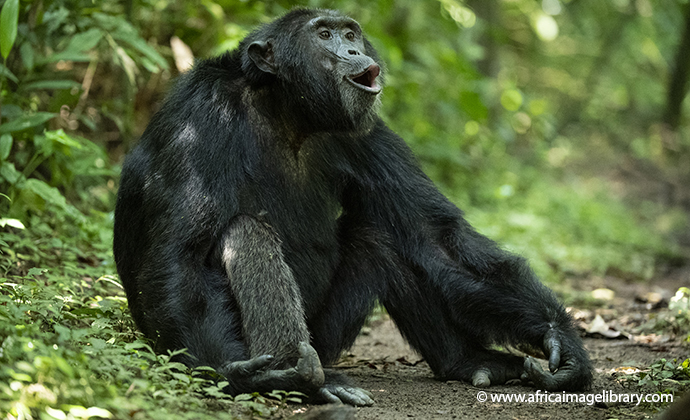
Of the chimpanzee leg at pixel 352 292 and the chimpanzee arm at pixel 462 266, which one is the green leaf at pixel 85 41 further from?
the chimpanzee leg at pixel 352 292

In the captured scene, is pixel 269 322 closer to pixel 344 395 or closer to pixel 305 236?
pixel 344 395

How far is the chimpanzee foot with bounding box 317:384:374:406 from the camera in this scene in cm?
359

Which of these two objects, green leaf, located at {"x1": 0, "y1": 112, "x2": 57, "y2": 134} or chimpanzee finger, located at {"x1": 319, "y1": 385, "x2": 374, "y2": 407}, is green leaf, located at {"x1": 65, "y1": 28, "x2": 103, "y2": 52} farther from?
chimpanzee finger, located at {"x1": 319, "y1": 385, "x2": 374, "y2": 407}

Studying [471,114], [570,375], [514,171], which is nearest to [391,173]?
[570,375]

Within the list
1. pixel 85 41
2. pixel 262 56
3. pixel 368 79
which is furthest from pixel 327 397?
pixel 85 41

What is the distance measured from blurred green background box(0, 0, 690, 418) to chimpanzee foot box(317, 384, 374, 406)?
32.7 inches

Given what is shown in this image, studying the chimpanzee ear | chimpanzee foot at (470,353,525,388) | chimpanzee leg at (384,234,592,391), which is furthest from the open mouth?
chimpanzee foot at (470,353,525,388)

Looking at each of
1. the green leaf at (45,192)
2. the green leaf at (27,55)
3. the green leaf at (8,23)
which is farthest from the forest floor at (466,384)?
the green leaf at (27,55)

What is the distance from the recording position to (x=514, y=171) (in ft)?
45.3

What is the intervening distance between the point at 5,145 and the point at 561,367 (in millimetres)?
4494

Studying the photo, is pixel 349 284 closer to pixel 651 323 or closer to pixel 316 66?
pixel 316 66

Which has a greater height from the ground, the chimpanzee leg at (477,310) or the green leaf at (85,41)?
the green leaf at (85,41)

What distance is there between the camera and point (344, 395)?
368 centimetres

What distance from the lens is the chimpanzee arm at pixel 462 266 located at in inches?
168
